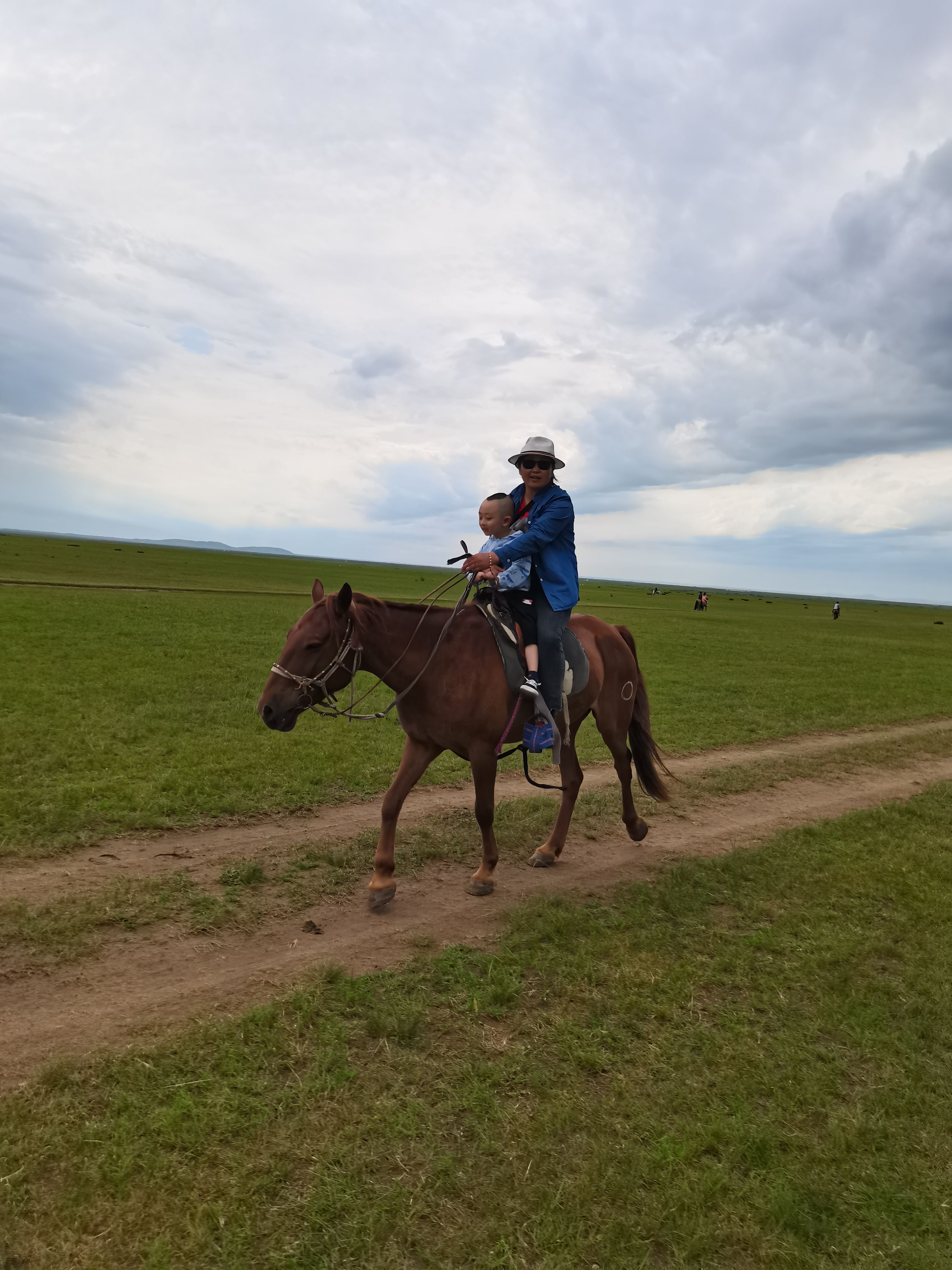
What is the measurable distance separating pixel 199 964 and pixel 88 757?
19.8 ft

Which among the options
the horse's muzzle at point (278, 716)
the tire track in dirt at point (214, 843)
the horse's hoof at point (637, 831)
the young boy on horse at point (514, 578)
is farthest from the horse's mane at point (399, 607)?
the horse's hoof at point (637, 831)

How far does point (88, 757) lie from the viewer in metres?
9.72

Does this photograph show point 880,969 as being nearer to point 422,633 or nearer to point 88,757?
point 422,633

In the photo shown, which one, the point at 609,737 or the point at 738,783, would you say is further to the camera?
the point at 738,783

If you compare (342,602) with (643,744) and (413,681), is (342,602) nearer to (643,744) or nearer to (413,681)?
(413,681)

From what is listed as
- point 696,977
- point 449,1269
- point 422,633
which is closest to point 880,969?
point 696,977

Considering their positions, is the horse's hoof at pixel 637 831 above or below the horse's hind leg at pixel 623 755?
below

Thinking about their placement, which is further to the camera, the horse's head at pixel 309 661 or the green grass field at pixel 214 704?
the green grass field at pixel 214 704

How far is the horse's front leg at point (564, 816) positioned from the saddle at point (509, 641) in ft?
3.22

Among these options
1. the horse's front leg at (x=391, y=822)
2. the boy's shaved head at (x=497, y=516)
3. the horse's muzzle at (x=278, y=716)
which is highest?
the boy's shaved head at (x=497, y=516)

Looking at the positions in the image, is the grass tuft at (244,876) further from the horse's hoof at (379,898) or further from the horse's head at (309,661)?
the horse's head at (309,661)

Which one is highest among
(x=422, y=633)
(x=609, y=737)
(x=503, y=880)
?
(x=422, y=633)

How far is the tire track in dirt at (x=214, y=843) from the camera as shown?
611cm

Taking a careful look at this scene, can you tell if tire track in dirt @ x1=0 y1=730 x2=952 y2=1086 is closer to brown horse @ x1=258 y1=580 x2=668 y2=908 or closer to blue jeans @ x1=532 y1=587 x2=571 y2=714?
brown horse @ x1=258 y1=580 x2=668 y2=908
